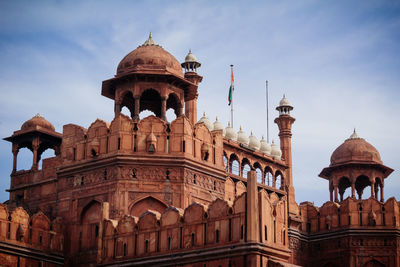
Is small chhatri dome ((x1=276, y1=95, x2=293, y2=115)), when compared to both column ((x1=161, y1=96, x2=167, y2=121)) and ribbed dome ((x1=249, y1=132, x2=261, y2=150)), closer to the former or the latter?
ribbed dome ((x1=249, y1=132, x2=261, y2=150))

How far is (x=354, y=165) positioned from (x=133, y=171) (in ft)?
51.1

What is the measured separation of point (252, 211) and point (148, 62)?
9.89 meters

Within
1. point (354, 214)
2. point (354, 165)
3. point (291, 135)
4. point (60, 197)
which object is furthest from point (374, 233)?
point (60, 197)

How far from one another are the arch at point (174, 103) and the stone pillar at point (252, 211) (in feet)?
29.4

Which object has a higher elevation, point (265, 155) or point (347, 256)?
point (265, 155)

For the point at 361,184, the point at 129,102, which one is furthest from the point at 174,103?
the point at 361,184

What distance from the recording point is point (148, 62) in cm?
3409

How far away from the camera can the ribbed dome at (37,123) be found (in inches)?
1510

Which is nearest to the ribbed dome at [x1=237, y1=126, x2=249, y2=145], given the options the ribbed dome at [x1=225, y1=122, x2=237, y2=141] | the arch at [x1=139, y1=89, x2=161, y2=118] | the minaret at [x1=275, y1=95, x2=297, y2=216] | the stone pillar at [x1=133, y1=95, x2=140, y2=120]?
the ribbed dome at [x1=225, y1=122, x2=237, y2=141]

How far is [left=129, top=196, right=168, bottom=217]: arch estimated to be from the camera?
103 feet

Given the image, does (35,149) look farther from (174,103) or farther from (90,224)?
(90,224)

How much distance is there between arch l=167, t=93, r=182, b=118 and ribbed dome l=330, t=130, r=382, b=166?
11287 mm

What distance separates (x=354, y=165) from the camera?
144 ft

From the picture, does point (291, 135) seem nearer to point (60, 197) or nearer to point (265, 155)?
point (265, 155)
